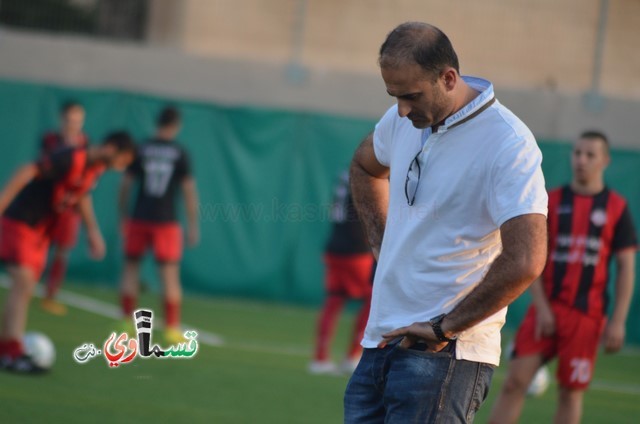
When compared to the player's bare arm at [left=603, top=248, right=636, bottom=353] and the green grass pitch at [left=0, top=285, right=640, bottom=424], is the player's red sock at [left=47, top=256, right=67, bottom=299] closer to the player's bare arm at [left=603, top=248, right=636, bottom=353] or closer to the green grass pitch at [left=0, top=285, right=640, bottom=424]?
the green grass pitch at [left=0, top=285, right=640, bottom=424]

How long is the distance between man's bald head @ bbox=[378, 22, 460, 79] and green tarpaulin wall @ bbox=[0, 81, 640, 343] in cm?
1112

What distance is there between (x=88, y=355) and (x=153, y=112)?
6.52 metres

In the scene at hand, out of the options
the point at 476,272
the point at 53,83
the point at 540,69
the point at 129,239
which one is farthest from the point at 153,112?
the point at 476,272

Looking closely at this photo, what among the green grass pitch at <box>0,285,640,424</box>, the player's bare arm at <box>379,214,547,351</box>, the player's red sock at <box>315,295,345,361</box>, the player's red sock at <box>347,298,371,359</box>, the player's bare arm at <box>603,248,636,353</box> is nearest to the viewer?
the player's bare arm at <box>379,214,547,351</box>

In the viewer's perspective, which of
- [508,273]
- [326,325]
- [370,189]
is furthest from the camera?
[326,325]

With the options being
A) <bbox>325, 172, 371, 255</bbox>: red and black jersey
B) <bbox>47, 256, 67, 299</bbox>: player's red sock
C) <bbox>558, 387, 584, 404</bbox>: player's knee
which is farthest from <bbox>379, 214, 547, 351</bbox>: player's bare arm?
<bbox>47, 256, 67, 299</bbox>: player's red sock

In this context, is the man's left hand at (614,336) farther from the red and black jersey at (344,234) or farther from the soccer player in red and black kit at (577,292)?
the red and black jersey at (344,234)

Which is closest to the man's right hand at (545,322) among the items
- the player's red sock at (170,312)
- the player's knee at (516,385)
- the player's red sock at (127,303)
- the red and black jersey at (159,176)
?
the player's knee at (516,385)

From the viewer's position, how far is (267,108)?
1523 centimetres

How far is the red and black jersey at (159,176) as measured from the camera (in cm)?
1052

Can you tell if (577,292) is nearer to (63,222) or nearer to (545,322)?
(545,322)

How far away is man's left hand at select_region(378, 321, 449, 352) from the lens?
363 cm

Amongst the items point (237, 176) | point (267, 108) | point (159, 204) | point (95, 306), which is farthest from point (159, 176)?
point (267, 108)

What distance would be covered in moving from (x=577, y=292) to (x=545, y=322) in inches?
13.4
